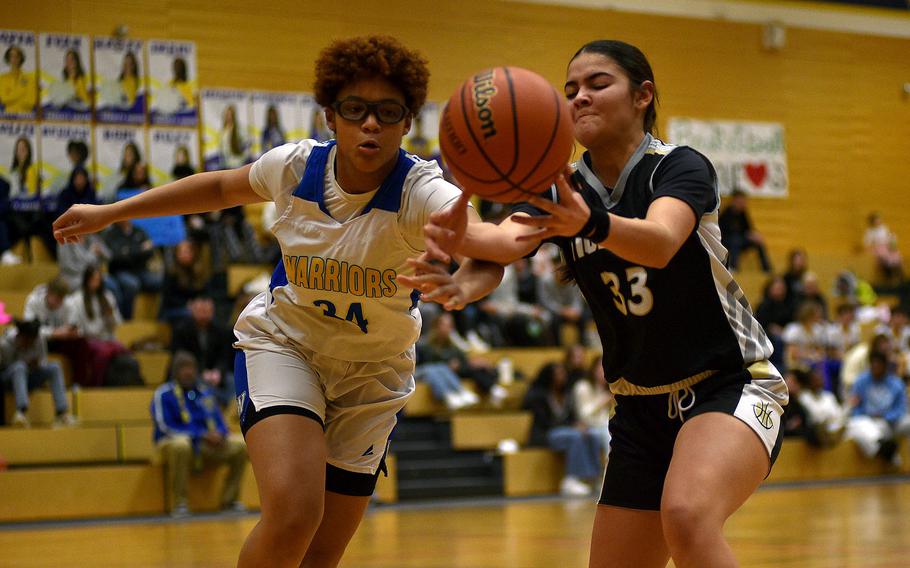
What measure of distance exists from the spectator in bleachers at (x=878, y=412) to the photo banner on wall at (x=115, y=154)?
30.8 feet

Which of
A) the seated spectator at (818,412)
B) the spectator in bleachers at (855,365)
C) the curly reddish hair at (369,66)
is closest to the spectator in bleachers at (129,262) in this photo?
the seated spectator at (818,412)

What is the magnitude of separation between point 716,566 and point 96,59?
13.5 meters

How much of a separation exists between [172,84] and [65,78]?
139cm

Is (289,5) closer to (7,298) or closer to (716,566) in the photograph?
(7,298)

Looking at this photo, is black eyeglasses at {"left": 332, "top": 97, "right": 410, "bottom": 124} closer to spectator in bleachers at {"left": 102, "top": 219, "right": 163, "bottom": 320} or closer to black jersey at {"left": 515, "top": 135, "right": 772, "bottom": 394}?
black jersey at {"left": 515, "top": 135, "right": 772, "bottom": 394}

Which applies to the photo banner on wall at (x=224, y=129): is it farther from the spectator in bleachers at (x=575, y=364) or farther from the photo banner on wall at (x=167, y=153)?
the spectator in bleachers at (x=575, y=364)

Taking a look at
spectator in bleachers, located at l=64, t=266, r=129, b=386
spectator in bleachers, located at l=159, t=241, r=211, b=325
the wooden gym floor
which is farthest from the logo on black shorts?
spectator in bleachers, located at l=159, t=241, r=211, b=325

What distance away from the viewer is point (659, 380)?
3.42 metres

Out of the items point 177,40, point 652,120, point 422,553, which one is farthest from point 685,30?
point 652,120

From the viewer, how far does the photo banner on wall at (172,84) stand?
15.3 m

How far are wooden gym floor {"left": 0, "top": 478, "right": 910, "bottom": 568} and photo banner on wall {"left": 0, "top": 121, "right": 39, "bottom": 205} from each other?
4992mm

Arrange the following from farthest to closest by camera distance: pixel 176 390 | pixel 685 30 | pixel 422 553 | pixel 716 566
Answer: pixel 685 30
pixel 176 390
pixel 422 553
pixel 716 566

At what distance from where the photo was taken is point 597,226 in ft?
Result: 9.16

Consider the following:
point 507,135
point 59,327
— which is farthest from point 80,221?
point 59,327
